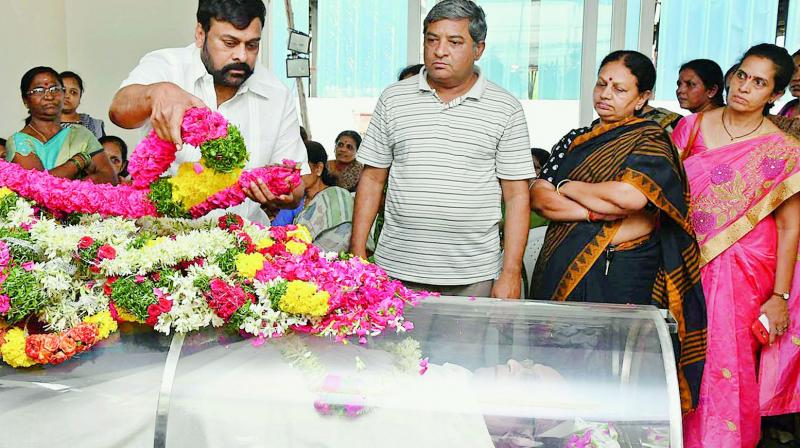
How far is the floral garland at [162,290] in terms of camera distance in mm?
1599

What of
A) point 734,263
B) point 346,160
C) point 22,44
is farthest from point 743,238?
point 22,44

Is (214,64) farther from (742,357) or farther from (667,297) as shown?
(742,357)

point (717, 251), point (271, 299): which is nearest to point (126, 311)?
point (271, 299)

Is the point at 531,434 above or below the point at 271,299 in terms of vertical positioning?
below

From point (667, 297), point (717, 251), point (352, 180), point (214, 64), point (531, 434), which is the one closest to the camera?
point (531, 434)

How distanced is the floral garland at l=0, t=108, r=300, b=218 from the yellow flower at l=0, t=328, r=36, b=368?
42 cm

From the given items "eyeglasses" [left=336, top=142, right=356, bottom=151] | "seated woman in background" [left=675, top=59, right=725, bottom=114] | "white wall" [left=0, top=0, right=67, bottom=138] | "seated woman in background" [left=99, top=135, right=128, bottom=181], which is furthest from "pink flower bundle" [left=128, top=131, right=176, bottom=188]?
"white wall" [left=0, top=0, right=67, bottom=138]

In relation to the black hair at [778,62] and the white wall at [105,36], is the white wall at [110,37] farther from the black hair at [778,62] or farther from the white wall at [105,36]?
the black hair at [778,62]

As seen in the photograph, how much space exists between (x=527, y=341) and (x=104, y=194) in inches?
42.7

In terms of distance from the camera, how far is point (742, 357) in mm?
2963

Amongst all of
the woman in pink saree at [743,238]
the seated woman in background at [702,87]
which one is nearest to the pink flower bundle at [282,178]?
the woman in pink saree at [743,238]

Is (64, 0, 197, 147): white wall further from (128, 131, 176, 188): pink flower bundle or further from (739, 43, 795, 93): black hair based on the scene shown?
(128, 131, 176, 188): pink flower bundle

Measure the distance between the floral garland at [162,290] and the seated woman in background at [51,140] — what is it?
2254 mm

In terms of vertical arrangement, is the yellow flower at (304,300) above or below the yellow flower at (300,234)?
below
